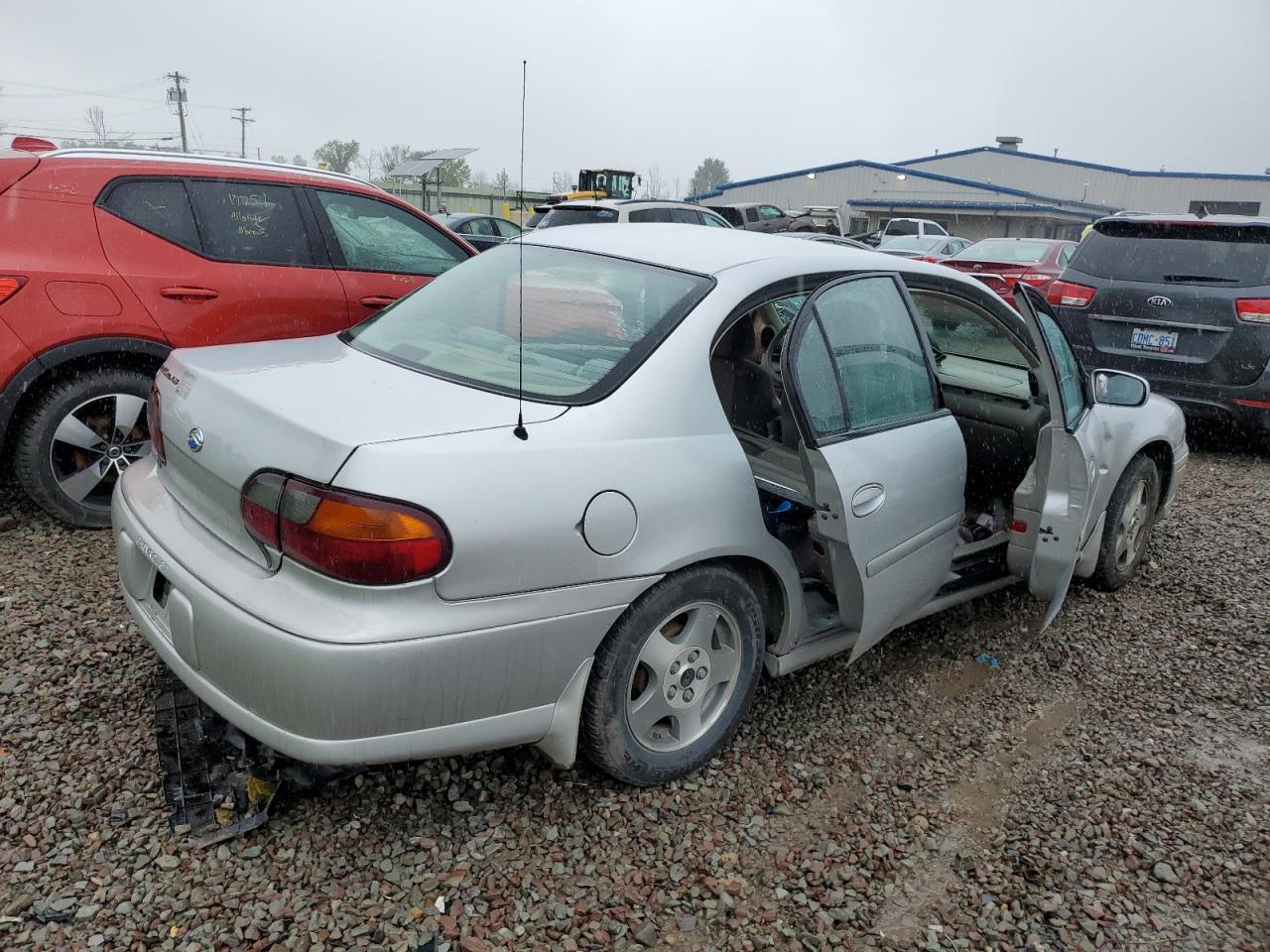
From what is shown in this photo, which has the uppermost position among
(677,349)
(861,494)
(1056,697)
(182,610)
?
(677,349)

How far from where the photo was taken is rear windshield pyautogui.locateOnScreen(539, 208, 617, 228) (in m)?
14.7

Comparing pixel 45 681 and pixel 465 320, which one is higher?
pixel 465 320

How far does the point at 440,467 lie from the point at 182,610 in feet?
2.59

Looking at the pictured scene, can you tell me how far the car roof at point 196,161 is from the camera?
13.9 feet

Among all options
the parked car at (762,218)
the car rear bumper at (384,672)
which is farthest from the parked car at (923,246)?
the car rear bumper at (384,672)

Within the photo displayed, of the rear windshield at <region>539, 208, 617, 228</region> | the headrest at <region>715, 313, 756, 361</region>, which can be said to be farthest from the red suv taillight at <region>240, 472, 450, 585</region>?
the rear windshield at <region>539, 208, 617, 228</region>

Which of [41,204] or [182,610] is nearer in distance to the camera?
[182,610]

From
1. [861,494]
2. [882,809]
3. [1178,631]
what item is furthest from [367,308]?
[1178,631]

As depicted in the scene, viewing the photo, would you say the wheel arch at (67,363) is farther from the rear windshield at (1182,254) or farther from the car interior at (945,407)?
the rear windshield at (1182,254)

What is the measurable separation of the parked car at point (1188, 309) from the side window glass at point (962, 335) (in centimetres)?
230

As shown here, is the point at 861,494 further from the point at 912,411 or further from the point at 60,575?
the point at 60,575

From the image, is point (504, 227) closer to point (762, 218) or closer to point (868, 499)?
point (762, 218)

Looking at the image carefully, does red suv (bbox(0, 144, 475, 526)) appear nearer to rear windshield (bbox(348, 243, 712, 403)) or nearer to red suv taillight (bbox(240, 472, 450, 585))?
rear windshield (bbox(348, 243, 712, 403))

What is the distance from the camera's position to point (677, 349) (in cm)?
253
